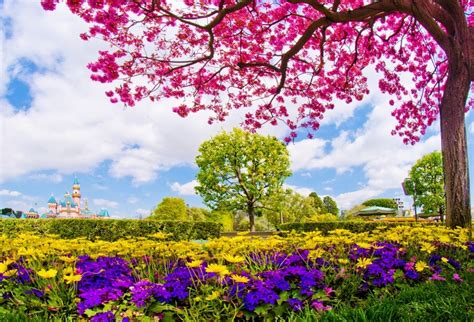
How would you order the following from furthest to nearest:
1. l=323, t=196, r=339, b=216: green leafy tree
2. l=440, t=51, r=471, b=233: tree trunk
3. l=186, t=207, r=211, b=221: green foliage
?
l=323, t=196, r=339, b=216: green leafy tree
l=186, t=207, r=211, b=221: green foliage
l=440, t=51, r=471, b=233: tree trunk

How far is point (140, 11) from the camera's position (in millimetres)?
6980

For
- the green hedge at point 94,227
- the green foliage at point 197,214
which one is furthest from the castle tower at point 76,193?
the green hedge at point 94,227

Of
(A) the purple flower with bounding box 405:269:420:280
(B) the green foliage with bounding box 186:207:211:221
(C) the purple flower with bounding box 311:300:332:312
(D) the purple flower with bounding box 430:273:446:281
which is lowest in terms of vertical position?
(C) the purple flower with bounding box 311:300:332:312

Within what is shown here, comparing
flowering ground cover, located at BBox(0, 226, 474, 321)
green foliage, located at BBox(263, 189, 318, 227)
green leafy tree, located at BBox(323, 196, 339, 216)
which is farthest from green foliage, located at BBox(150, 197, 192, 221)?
green leafy tree, located at BBox(323, 196, 339, 216)

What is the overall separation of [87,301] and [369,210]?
115 ft

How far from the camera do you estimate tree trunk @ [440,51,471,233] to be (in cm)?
712

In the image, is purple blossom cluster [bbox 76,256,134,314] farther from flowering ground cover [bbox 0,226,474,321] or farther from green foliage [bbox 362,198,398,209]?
green foliage [bbox 362,198,398,209]

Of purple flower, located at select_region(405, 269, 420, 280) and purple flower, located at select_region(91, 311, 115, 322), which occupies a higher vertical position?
purple flower, located at select_region(405, 269, 420, 280)

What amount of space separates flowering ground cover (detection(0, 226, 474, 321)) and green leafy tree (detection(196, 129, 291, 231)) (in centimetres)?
2002

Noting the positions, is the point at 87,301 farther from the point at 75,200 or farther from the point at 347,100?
the point at 75,200

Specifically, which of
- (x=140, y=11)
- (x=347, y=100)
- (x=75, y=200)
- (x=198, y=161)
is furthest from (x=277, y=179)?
(x=75, y=200)

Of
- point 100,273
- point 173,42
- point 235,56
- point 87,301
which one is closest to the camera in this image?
point 87,301

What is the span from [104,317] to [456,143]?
7.35 m

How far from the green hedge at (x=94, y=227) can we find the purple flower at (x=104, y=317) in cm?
1051
